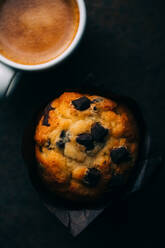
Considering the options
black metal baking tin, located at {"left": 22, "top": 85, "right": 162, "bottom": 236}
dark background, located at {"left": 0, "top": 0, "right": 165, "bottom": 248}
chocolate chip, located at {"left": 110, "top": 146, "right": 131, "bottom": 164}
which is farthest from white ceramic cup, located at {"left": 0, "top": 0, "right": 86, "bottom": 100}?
chocolate chip, located at {"left": 110, "top": 146, "right": 131, "bottom": 164}

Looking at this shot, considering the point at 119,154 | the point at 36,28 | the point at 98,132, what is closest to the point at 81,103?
the point at 98,132

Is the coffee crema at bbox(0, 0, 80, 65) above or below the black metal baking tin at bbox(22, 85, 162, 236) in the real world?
above

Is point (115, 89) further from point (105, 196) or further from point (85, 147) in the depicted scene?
point (105, 196)

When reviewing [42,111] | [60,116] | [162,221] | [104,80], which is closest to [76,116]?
[60,116]

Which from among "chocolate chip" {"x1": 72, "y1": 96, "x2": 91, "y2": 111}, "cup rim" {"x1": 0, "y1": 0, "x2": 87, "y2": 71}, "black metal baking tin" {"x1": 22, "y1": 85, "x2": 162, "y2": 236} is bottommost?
"black metal baking tin" {"x1": 22, "y1": 85, "x2": 162, "y2": 236}

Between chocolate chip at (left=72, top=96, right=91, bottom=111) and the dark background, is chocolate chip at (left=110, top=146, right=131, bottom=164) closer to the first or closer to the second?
chocolate chip at (left=72, top=96, right=91, bottom=111)

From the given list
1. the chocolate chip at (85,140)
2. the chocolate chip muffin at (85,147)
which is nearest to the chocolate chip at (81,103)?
the chocolate chip muffin at (85,147)
